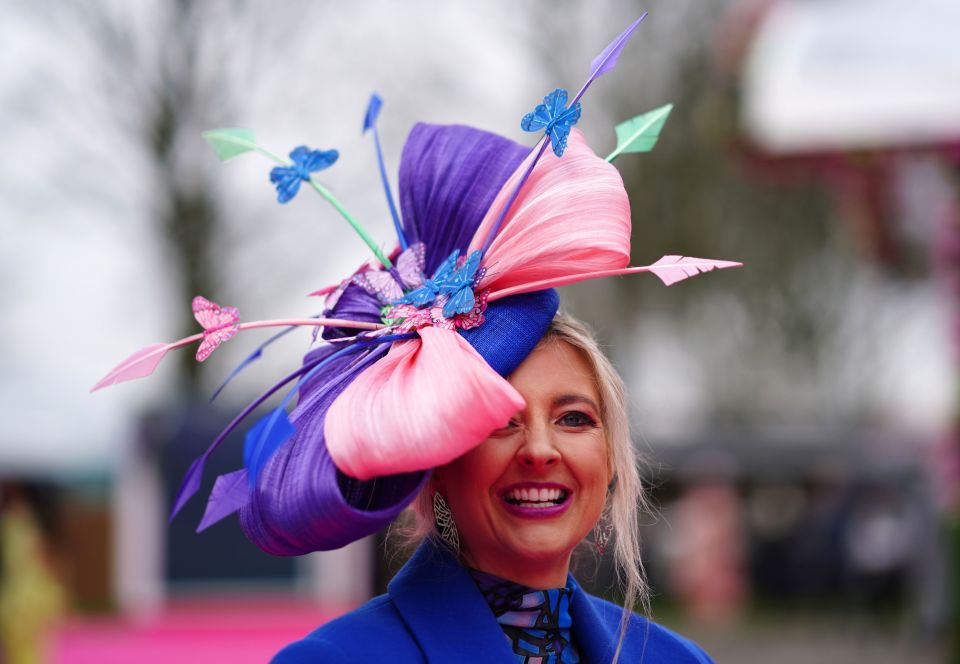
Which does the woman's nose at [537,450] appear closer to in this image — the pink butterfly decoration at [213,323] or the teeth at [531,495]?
the teeth at [531,495]

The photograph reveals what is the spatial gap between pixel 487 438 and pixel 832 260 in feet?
72.2

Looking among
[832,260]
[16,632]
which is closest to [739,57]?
[16,632]

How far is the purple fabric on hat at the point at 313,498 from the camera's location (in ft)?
5.65

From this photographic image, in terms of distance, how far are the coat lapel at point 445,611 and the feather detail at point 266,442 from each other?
0.29 meters

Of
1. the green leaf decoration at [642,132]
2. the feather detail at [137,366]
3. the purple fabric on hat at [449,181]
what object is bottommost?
the feather detail at [137,366]

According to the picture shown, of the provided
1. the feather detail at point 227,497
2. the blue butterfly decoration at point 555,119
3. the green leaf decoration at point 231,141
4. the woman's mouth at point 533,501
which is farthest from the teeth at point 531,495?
the green leaf decoration at point 231,141

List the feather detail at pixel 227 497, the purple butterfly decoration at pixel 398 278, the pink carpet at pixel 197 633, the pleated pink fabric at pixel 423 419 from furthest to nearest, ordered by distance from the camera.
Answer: the pink carpet at pixel 197 633 → the purple butterfly decoration at pixel 398 278 → the feather detail at pixel 227 497 → the pleated pink fabric at pixel 423 419

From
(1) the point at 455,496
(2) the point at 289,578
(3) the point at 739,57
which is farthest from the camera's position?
(2) the point at 289,578

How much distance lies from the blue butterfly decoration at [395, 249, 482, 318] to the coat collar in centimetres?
37

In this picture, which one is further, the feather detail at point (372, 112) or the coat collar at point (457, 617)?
the feather detail at point (372, 112)

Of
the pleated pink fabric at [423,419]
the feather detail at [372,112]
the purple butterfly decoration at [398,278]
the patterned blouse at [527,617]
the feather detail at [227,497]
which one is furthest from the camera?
the feather detail at [372,112]

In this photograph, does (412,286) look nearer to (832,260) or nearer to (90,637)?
(90,637)

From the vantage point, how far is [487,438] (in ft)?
6.12

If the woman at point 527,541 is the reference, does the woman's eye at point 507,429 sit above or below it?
above
